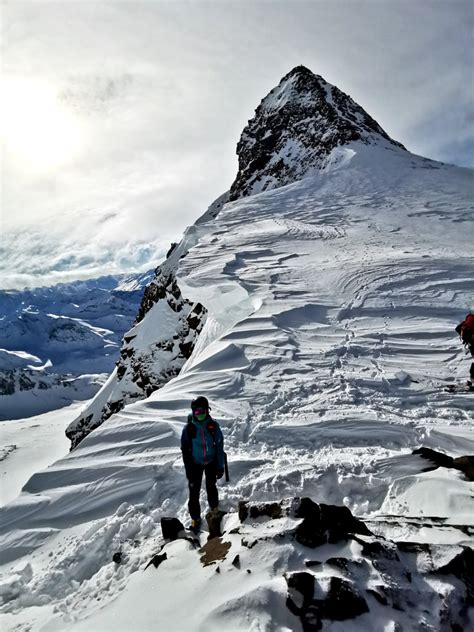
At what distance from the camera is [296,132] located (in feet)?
168

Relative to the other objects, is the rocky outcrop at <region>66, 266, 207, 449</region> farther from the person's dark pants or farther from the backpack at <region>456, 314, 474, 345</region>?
the person's dark pants

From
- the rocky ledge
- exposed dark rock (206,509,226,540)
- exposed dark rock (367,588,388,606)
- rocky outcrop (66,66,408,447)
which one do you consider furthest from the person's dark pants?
rocky outcrop (66,66,408,447)

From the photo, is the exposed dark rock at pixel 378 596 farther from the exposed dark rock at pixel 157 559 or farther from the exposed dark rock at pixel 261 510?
the exposed dark rock at pixel 157 559

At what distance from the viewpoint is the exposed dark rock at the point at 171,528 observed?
4.23 metres

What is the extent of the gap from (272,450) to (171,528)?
2127 mm

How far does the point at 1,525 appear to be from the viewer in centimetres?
528

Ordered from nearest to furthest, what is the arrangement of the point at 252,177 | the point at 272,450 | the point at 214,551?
the point at 214,551
the point at 272,450
the point at 252,177

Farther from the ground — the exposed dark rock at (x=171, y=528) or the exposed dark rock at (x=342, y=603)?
the exposed dark rock at (x=342, y=603)

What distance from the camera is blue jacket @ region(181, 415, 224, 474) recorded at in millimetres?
4684

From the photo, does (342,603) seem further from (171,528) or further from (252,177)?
(252,177)

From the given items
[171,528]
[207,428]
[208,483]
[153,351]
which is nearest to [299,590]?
[171,528]

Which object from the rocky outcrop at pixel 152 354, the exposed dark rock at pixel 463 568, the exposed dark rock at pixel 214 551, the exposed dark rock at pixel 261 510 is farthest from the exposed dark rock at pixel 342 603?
the rocky outcrop at pixel 152 354

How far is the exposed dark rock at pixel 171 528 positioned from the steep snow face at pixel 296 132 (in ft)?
136

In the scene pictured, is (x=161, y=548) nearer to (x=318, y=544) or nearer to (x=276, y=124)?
(x=318, y=544)
